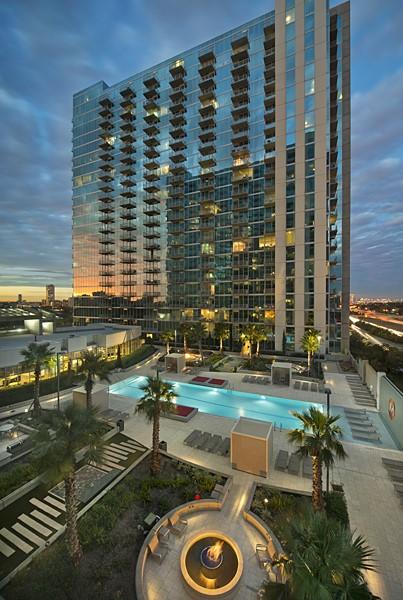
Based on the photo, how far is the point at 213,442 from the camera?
18.0 meters

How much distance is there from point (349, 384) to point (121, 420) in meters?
25.6

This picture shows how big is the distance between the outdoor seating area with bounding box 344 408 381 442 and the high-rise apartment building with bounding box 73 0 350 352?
19.3 m

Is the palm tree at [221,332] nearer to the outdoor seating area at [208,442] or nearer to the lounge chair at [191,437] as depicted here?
the lounge chair at [191,437]

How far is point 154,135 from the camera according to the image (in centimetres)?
A: 5600

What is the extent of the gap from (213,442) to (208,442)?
1.15 ft

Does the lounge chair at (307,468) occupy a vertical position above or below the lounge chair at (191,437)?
below

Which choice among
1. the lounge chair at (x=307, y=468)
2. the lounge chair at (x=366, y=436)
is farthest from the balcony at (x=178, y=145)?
the lounge chair at (x=307, y=468)

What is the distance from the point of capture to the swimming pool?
2341cm

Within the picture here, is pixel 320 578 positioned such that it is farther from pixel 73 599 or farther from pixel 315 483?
pixel 73 599

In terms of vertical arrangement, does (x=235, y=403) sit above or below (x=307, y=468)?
below

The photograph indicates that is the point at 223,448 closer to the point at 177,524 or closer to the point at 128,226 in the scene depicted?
the point at 177,524

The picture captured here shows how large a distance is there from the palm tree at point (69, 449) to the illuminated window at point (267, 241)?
41.7 m

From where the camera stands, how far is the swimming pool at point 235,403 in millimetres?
23406

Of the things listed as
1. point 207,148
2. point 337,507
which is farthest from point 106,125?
point 337,507
